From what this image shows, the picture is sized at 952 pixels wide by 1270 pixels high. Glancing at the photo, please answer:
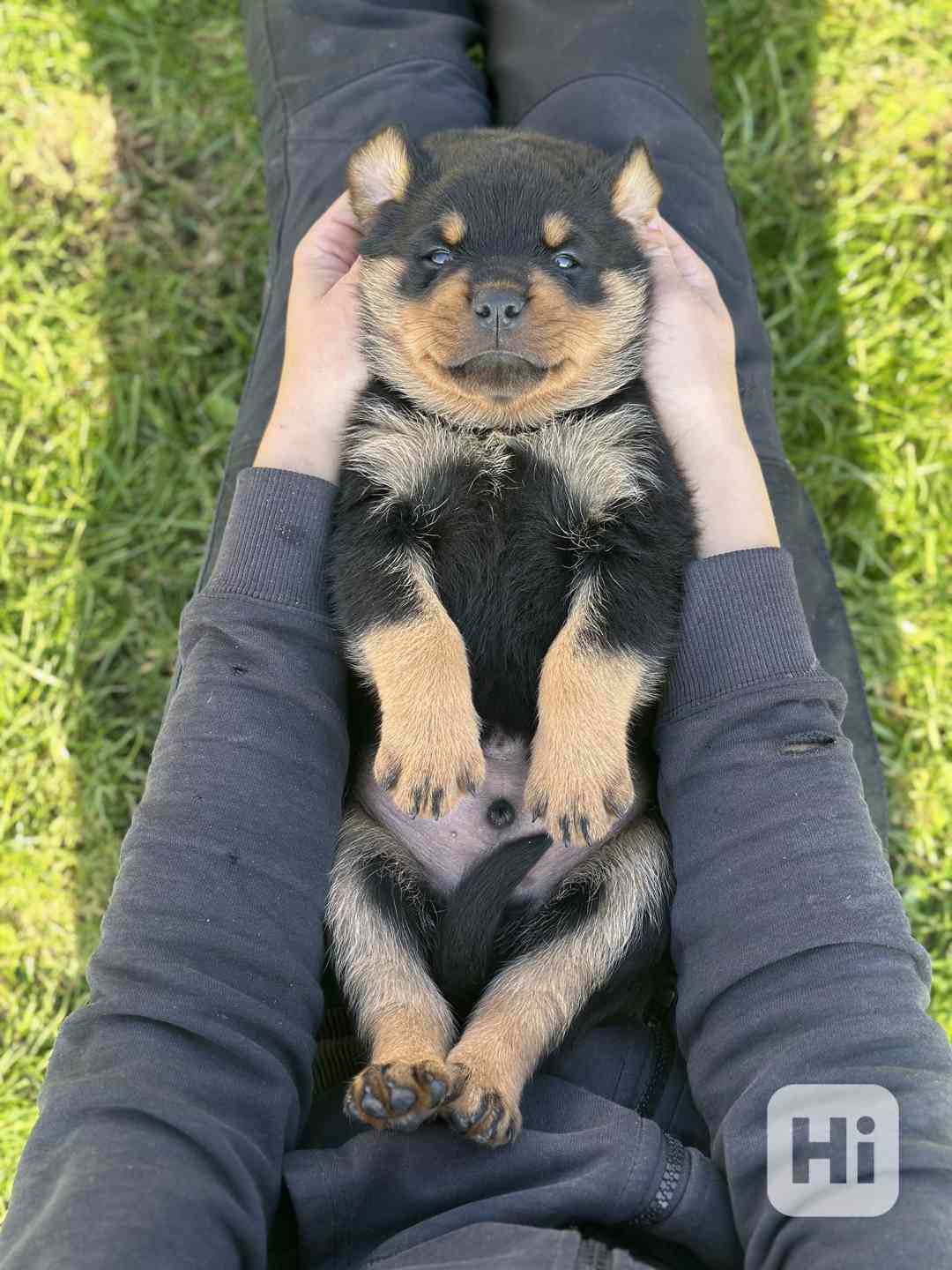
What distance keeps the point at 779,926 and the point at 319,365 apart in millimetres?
1498

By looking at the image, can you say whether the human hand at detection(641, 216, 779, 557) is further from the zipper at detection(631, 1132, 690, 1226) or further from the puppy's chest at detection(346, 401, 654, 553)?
the zipper at detection(631, 1132, 690, 1226)

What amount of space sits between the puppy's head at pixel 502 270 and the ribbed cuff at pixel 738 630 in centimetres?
47

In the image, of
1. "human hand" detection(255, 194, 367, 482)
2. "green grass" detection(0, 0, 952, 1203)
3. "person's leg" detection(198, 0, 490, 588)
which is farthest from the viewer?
"green grass" detection(0, 0, 952, 1203)

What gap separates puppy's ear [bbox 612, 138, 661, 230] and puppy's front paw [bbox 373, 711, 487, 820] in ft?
3.73

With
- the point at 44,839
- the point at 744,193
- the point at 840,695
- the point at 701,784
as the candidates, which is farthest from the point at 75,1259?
the point at 744,193

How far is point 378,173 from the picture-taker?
237 centimetres

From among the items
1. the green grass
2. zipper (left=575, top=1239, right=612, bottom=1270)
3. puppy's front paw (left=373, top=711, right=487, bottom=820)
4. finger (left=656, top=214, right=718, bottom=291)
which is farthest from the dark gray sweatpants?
zipper (left=575, top=1239, right=612, bottom=1270)

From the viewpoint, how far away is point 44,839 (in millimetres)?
3115

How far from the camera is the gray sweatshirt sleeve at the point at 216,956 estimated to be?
1602mm

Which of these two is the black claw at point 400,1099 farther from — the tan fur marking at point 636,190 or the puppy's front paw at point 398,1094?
the tan fur marking at point 636,190

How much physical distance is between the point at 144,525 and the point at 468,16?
5.70 ft

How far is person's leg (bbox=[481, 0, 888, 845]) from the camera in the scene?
278 centimetres

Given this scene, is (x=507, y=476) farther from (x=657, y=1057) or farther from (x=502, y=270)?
(x=657, y=1057)

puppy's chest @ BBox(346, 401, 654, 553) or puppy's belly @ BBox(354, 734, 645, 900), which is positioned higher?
puppy's chest @ BBox(346, 401, 654, 553)
